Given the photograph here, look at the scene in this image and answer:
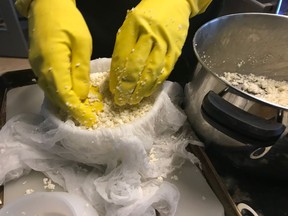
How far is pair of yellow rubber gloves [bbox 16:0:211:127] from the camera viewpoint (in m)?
0.39

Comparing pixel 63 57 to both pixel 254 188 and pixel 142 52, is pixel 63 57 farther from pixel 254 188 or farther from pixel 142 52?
pixel 254 188

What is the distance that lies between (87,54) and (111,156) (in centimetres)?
14

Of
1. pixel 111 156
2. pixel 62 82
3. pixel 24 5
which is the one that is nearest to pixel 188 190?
pixel 111 156

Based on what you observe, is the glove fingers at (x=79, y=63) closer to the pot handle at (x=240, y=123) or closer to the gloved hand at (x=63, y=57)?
the gloved hand at (x=63, y=57)

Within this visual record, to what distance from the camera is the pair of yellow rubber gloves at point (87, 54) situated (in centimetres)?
39

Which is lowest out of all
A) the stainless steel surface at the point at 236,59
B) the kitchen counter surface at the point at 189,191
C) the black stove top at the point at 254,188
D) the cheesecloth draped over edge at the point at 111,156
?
the kitchen counter surface at the point at 189,191

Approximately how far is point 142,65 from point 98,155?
5.3 inches

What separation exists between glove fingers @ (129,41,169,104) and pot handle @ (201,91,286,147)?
9 centimetres

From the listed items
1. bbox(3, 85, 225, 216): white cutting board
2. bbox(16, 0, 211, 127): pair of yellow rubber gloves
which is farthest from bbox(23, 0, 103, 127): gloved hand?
bbox(3, 85, 225, 216): white cutting board

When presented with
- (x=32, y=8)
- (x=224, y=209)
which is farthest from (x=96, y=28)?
(x=224, y=209)

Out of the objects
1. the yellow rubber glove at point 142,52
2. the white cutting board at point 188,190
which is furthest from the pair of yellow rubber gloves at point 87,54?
the white cutting board at point 188,190

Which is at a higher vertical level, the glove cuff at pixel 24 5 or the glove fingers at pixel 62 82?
the glove cuff at pixel 24 5

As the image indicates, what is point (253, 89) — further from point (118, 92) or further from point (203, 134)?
point (118, 92)

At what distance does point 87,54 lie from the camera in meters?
0.41
